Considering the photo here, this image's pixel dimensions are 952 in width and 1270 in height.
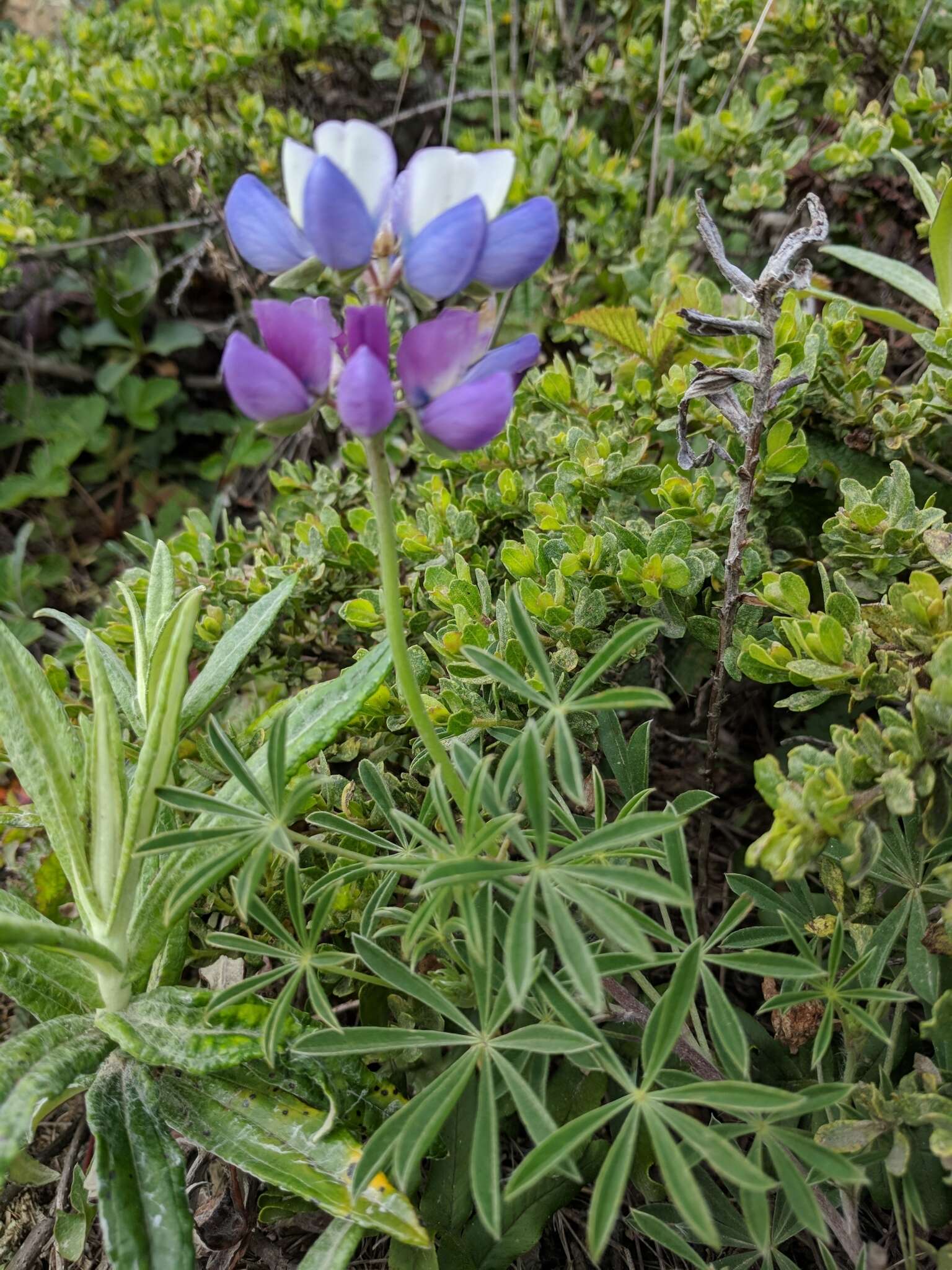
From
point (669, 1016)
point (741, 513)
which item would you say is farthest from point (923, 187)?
point (669, 1016)

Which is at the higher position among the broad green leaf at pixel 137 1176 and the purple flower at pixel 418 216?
the purple flower at pixel 418 216

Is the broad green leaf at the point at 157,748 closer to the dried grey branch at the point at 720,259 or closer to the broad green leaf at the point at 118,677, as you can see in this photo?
the broad green leaf at the point at 118,677

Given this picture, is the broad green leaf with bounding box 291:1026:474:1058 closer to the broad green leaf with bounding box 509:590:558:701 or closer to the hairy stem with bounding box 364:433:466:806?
the hairy stem with bounding box 364:433:466:806

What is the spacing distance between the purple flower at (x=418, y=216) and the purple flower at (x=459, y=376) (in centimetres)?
4

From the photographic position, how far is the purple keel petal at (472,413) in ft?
2.64

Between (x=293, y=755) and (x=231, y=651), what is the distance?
0.24 meters

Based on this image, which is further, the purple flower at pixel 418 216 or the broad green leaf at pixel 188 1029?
the broad green leaf at pixel 188 1029

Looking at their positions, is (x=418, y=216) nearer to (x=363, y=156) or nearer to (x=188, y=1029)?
(x=363, y=156)

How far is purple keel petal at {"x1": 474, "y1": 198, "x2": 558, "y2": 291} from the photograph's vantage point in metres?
0.86

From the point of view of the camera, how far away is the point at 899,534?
1.16 metres

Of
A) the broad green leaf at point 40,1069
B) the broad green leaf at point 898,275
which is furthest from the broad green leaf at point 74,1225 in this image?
the broad green leaf at point 898,275

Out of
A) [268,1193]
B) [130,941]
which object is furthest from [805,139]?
[268,1193]

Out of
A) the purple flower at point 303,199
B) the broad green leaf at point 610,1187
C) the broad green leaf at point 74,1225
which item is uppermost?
the purple flower at point 303,199

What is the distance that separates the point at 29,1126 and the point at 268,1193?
350 mm
